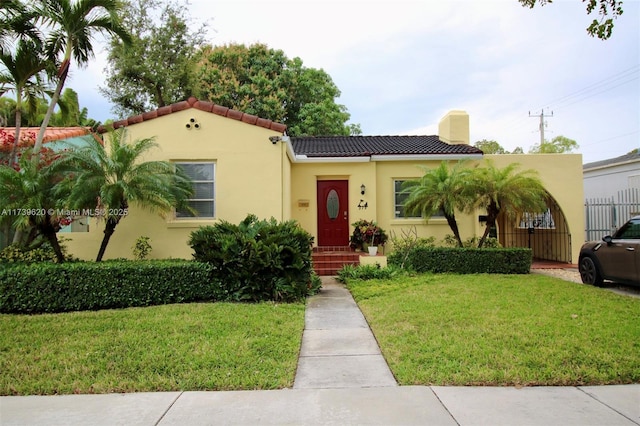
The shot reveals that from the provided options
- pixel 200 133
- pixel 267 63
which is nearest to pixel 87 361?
pixel 200 133

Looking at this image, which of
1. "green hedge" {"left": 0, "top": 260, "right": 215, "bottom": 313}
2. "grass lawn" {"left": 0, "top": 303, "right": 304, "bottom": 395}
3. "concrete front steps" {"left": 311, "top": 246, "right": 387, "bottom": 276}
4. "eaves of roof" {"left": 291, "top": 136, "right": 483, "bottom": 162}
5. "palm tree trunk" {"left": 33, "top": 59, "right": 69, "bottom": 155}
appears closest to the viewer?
"grass lawn" {"left": 0, "top": 303, "right": 304, "bottom": 395}

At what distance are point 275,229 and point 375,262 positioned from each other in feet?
12.7

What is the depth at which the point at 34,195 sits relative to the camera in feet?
24.8

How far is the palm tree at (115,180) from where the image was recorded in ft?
26.1

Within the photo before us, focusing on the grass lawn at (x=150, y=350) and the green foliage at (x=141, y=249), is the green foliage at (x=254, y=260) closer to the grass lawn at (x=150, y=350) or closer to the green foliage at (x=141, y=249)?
the grass lawn at (x=150, y=350)

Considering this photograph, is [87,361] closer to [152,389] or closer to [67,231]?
[152,389]

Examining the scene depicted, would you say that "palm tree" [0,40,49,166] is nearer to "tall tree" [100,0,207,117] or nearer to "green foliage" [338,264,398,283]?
"green foliage" [338,264,398,283]

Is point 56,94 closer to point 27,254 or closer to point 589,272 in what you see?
point 27,254

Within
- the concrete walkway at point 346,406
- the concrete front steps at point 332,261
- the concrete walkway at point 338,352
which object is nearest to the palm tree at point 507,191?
the concrete front steps at point 332,261

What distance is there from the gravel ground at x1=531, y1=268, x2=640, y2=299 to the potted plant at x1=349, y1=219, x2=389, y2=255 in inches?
176

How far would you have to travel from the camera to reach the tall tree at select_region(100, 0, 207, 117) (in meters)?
23.9

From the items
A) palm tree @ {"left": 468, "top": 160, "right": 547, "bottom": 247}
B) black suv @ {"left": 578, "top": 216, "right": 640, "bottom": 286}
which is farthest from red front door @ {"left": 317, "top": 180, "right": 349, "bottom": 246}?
black suv @ {"left": 578, "top": 216, "right": 640, "bottom": 286}

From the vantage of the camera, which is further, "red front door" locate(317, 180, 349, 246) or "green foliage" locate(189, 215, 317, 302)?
"red front door" locate(317, 180, 349, 246)

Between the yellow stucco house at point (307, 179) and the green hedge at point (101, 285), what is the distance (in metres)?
2.70
